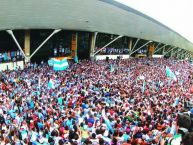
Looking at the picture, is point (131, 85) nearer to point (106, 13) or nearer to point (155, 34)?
point (106, 13)

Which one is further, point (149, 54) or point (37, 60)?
point (149, 54)

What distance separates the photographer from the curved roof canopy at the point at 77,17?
27.9 m

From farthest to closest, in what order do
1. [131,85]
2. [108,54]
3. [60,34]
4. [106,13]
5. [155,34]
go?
[155,34] < [108,54] < [106,13] < [60,34] < [131,85]

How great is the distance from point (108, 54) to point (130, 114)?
104 ft

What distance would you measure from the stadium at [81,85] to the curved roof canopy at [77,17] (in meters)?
0.07

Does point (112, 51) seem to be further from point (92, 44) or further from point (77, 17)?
point (77, 17)

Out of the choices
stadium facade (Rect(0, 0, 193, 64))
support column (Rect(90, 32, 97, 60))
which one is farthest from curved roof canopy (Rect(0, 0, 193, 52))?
support column (Rect(90, 32, 97, 60))

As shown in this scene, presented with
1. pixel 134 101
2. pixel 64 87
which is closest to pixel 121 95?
pixel 134 101

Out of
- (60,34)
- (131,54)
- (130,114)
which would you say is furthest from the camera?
(131,54)

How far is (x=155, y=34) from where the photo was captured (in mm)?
58031

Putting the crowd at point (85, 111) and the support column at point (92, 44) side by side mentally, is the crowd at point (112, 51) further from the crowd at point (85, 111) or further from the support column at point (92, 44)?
the crowd at point (85, 111)

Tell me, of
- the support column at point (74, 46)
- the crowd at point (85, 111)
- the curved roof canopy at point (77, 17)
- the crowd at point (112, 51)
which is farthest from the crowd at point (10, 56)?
the crowd at point (112, 51)

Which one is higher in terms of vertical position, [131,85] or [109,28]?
[109,28]

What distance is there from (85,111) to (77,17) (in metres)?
22.6
